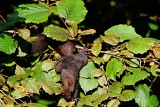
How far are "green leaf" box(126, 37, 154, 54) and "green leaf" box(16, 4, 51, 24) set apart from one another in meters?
0.28

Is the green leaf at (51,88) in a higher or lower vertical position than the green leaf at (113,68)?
lower

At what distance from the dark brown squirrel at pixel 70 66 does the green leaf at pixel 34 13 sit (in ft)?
0.39

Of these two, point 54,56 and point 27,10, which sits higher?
point 27,10

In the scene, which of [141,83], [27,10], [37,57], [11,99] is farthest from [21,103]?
[141,83]

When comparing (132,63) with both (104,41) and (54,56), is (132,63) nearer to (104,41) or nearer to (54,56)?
(104,41)

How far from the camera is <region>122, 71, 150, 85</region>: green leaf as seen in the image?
1.17 meters

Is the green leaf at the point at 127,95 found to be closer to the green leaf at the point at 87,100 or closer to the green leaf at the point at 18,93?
the green leaf at the point at 87,100

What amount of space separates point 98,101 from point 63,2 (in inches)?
13.2

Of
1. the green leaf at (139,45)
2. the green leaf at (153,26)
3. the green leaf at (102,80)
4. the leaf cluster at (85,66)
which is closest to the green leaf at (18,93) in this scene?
the leaf cluster at (85,66)

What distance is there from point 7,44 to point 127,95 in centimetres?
40

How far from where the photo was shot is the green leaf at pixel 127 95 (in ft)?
3.84

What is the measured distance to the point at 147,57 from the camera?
125 cm

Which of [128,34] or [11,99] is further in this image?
[128,34]

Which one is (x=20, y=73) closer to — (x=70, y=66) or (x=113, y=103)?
(x=70, y=66)
